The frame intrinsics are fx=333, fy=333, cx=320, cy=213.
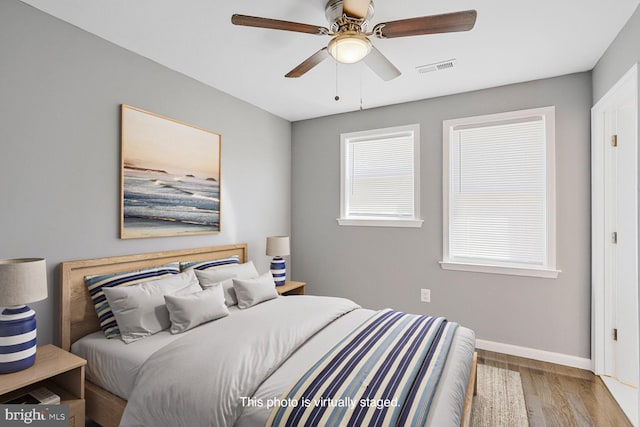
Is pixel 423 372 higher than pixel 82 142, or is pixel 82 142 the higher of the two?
pixel 82 142

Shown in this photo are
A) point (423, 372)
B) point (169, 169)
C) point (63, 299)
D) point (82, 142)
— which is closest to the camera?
point (423, 372)

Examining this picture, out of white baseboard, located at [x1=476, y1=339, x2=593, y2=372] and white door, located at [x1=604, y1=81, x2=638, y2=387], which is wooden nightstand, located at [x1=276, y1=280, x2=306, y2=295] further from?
white door, located at [x1=604, y1=81, x2=638, y2=387]

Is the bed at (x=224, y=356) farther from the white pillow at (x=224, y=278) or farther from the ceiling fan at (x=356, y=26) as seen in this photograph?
the ceiling fan at (x=356, y=26)

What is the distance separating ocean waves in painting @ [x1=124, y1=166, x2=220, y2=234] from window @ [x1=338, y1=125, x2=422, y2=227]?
1.60 metres

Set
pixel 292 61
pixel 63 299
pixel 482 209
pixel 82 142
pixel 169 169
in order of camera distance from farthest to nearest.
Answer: pixel 482 209, pixel 169 169, pixel 292 61, pixel 82 142, pixel 63 299

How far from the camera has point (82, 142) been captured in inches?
90.4

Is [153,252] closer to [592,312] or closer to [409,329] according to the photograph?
[409,329]

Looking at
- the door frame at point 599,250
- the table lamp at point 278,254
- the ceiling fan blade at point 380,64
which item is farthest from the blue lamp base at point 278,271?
the door frame at point 599,250

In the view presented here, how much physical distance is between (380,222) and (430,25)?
7.94ft

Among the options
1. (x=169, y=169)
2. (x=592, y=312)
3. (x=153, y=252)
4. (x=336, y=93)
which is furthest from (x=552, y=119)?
(x=153, y=252)

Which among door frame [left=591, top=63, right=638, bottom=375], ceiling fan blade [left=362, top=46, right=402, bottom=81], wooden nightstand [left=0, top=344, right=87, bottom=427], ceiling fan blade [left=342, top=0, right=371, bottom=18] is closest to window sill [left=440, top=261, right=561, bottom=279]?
door frame [left=591, top=63, right=638, bottom=375]

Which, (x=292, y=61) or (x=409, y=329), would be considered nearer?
(x=409, y=329)

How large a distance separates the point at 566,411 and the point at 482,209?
69.0 inches

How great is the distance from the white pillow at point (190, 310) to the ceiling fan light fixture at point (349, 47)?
182 centimetres
